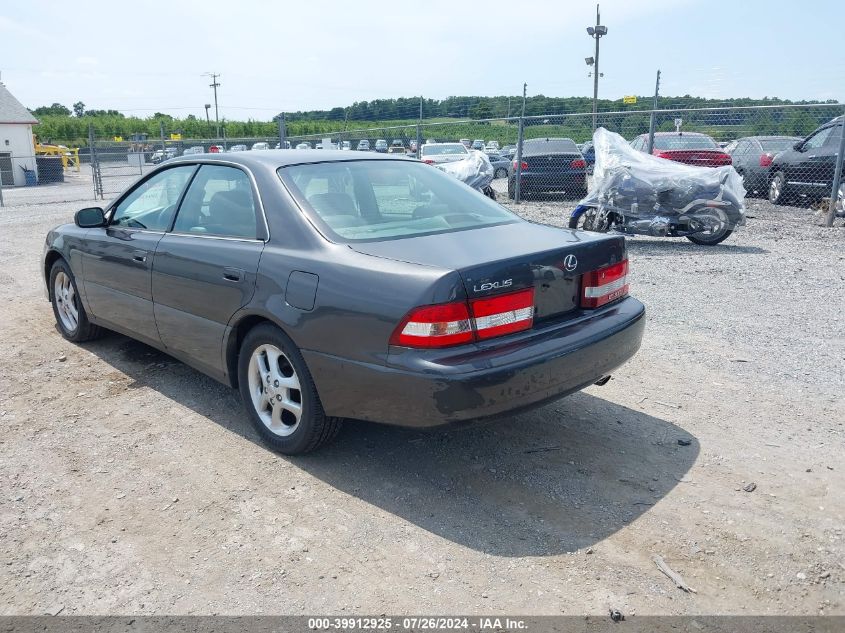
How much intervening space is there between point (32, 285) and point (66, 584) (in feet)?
20.7

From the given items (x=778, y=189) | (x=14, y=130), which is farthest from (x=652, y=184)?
(x=14, y=130)

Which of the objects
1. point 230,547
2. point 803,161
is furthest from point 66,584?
point 803,161

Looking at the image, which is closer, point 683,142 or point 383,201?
point 383,201

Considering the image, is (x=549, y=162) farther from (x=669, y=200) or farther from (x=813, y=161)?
(x=669, y=200)

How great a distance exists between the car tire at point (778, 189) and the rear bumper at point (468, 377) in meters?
12.7

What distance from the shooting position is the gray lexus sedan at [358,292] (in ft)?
9.66

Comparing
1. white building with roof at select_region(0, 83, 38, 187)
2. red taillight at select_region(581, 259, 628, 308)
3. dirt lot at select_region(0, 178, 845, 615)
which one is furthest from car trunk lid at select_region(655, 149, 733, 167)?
white building with roof at select_region(0, 83, 38, 187)

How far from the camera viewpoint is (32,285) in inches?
314

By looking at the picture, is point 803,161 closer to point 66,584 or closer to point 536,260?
point 536,260

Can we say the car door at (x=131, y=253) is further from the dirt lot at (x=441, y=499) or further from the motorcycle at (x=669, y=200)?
the motorcycle at (x=669, y=200)

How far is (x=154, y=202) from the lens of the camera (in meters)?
4.64

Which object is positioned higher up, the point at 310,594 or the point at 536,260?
the point at 536,260

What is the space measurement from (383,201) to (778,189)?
42.9ft

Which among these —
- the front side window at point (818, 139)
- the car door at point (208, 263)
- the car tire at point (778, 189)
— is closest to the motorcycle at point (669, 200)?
the front side window at point (818, 139)
